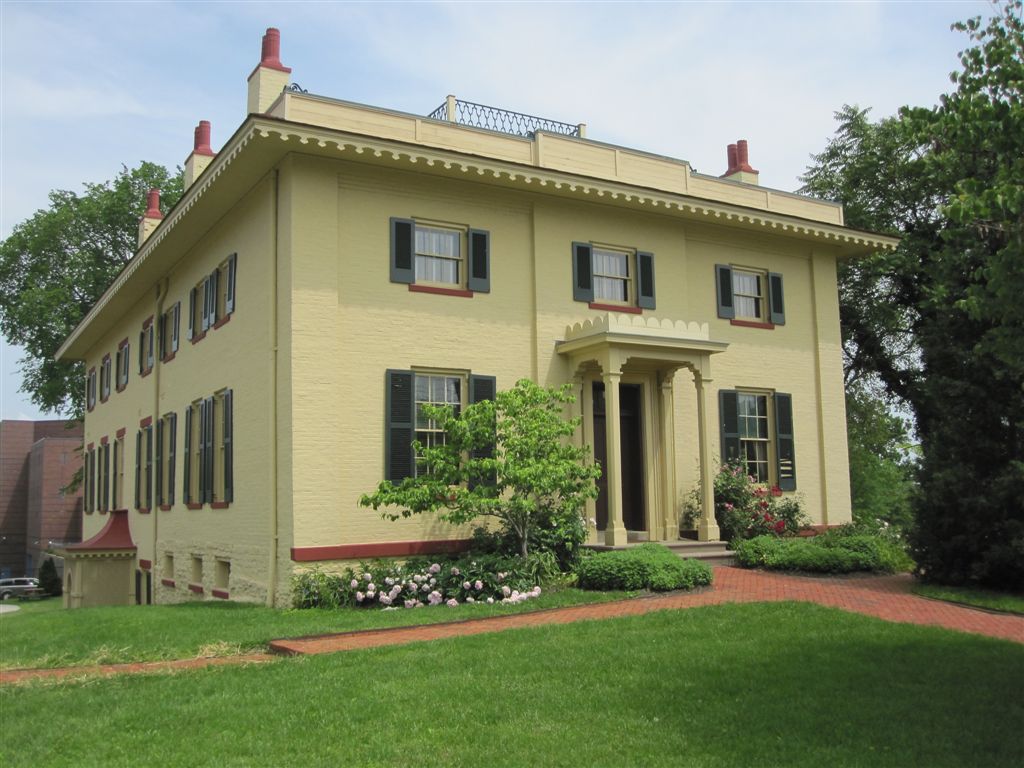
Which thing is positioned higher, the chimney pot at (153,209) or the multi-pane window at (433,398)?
the chimney pot at (153,209)

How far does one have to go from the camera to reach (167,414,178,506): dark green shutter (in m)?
20.8

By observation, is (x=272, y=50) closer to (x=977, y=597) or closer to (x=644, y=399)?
(x=644, y=399)

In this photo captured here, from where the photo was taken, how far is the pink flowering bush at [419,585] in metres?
13.4

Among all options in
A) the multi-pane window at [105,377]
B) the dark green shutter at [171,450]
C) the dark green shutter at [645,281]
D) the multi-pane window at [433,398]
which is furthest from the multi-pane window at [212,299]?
the multi-pane window at [105,377]

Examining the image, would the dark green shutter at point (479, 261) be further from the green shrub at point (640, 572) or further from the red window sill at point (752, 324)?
the red window sill at point (752, 324)

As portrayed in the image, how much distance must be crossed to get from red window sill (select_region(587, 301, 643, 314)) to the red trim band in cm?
509

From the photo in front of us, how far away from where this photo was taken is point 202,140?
22844 millimetres

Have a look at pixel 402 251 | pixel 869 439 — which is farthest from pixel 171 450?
pixel 869 439

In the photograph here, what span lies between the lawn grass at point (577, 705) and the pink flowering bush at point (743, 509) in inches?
291

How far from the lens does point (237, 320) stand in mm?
17078

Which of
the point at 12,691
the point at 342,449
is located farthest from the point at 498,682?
the point at 342,449

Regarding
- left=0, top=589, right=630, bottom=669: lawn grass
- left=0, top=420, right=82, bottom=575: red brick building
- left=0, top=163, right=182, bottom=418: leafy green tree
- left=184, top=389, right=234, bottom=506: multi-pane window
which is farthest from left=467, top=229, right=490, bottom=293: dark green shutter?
left=0, top=420, right=82, bottom=575: red brick building

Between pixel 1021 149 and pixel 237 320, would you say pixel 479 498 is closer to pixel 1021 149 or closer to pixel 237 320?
pixel 237 320

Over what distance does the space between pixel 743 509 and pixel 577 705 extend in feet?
36.1
